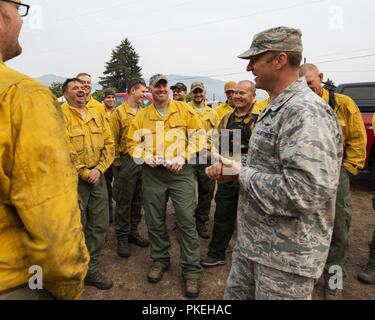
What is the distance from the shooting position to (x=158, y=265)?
350 cm

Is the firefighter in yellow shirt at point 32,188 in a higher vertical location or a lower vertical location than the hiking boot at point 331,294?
higher

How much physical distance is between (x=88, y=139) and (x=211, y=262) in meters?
2.10

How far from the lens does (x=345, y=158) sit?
3.31 m

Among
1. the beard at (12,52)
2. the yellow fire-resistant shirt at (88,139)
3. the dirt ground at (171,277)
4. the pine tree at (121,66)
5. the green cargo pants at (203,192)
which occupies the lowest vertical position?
the dirt ground at (171,277)

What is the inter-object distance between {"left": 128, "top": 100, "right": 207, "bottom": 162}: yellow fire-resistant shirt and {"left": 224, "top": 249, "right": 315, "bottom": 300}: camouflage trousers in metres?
1.66

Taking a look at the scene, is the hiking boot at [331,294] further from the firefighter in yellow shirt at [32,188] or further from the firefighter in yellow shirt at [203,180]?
the firefighter in yellow shirt at [32,188]

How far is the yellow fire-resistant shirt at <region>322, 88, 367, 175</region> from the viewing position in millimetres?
3240

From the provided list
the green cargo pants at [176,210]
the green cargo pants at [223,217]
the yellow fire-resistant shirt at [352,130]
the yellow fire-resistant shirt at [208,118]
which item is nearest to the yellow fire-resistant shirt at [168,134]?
the green cargo pants at [176,210]

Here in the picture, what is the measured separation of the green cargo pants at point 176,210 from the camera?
331cm

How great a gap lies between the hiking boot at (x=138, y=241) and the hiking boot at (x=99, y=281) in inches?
38.7

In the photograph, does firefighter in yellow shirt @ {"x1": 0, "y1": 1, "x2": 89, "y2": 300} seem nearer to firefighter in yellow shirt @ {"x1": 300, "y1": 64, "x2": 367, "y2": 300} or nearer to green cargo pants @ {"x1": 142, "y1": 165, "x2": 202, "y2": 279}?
green cargo pants @ {"x1": 142, "y1": 165, "x2": 202, "y2": 279}

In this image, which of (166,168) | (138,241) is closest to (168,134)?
(166,168)
